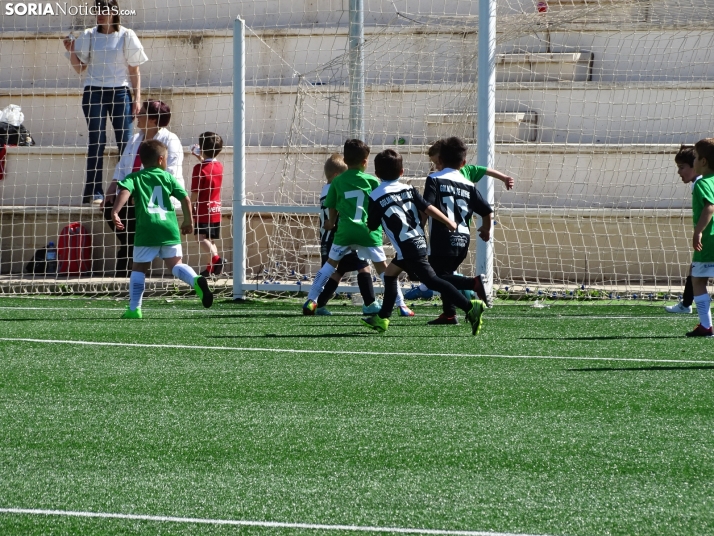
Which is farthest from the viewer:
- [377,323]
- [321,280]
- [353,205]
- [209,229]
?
[209,229]

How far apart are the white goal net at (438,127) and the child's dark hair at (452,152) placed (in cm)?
253

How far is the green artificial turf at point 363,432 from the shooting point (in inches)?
127

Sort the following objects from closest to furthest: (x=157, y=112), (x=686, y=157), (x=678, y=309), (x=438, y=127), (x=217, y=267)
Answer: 1. (x=686, y=157)
2. (x=678, y=309)
3. (x=157, y=112)
4. (x=217, y=267)
5. (x=438, y=127)

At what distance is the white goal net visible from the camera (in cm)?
1127

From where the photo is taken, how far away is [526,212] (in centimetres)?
1134

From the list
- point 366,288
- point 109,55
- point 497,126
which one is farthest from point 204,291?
point 497,126

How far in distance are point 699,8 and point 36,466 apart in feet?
30.6

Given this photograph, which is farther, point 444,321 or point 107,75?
point 107,75

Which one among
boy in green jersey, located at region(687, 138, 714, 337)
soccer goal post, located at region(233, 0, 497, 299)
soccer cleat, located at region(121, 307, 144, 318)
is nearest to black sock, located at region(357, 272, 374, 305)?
soccer goal post, located at region(233, 0, 497, 299)

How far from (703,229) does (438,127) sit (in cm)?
521

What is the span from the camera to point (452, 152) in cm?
794

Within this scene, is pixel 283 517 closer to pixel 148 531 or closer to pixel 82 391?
pixel 148 531

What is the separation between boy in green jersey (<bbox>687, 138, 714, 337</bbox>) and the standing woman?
6261 mm

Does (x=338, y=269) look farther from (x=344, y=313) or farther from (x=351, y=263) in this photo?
(x=344, y=313)
